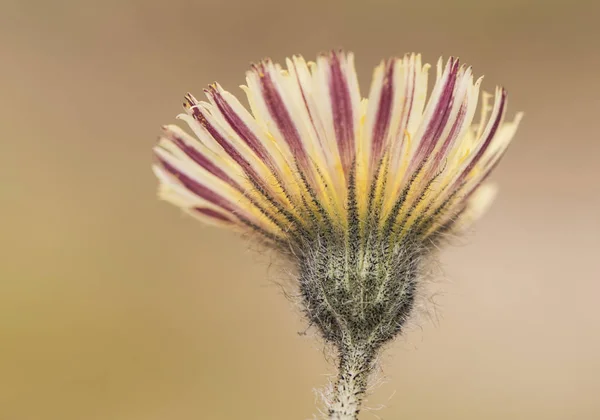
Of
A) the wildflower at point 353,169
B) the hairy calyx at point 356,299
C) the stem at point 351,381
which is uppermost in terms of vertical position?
the wildflower at point 353,169

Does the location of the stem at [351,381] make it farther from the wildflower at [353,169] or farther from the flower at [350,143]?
the flower at [350,143]

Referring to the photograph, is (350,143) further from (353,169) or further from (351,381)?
(351,381)

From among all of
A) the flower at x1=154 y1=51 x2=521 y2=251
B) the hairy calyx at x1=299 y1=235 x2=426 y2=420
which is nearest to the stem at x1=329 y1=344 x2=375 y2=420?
the hairy calyx at x1=299 y1=235 x2=426 y2=420

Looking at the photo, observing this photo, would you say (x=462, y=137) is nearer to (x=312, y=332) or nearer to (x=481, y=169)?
(x=481, y=169)

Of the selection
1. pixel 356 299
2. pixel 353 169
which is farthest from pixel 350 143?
pixel 356 299

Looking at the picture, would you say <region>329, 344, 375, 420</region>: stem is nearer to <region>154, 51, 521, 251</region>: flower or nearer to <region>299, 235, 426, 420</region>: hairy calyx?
<region>299, 235, 426, 420</region>: hairy calyx

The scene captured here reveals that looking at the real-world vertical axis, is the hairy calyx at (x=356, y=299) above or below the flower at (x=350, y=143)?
below

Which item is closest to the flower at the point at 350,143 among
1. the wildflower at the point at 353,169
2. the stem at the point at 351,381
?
the wildflower at the point at 353,169
